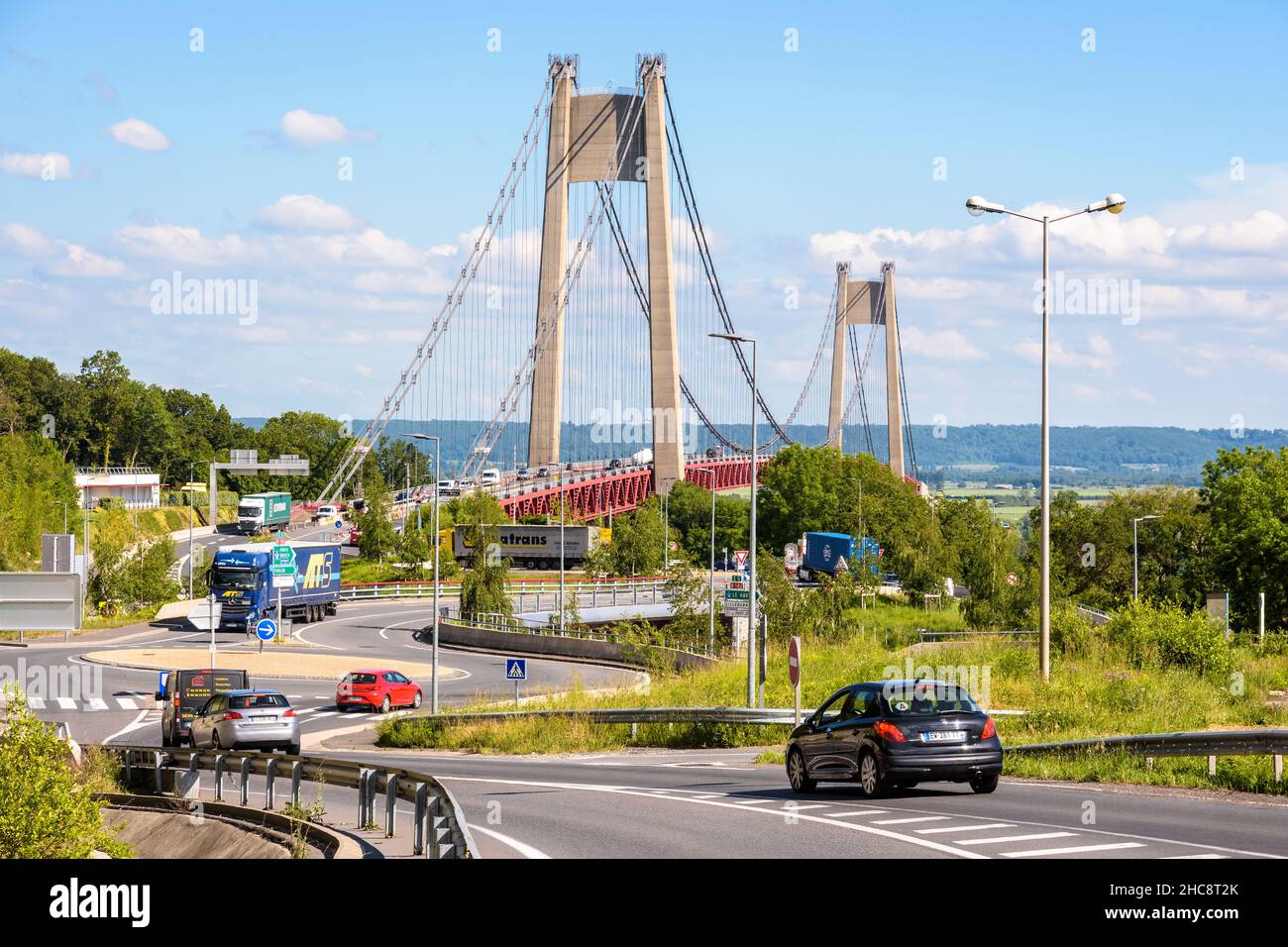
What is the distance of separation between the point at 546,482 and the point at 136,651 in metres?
44.4

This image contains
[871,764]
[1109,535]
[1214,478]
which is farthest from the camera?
[1109,535]

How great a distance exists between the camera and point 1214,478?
6469 centimetres

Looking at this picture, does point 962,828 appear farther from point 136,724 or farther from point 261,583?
A: point 261,583

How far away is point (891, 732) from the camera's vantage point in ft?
53.8

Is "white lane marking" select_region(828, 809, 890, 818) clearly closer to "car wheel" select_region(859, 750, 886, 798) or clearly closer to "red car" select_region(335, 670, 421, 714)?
"car wheel" select_region(859, 750, 886, 798)

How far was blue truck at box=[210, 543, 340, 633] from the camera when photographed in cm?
6494

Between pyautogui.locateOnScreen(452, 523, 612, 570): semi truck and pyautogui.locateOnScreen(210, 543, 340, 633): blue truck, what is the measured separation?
20273 mm

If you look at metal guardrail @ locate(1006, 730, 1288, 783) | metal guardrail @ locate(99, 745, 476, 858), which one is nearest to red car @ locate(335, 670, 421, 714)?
metal guardrail @ locate(99, 745, 476, 858)

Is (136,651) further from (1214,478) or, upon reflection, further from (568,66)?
(568,66)

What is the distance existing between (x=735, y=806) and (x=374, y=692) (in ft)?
86.9

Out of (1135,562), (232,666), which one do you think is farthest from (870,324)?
(232,666)

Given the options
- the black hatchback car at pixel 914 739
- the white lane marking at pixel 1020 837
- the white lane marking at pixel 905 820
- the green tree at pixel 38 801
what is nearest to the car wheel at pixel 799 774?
the black hatchback car at pixel 914 739

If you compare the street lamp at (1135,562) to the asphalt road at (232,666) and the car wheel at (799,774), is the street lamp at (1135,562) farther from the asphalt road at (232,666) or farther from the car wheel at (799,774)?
the car wheel at (799,774)
